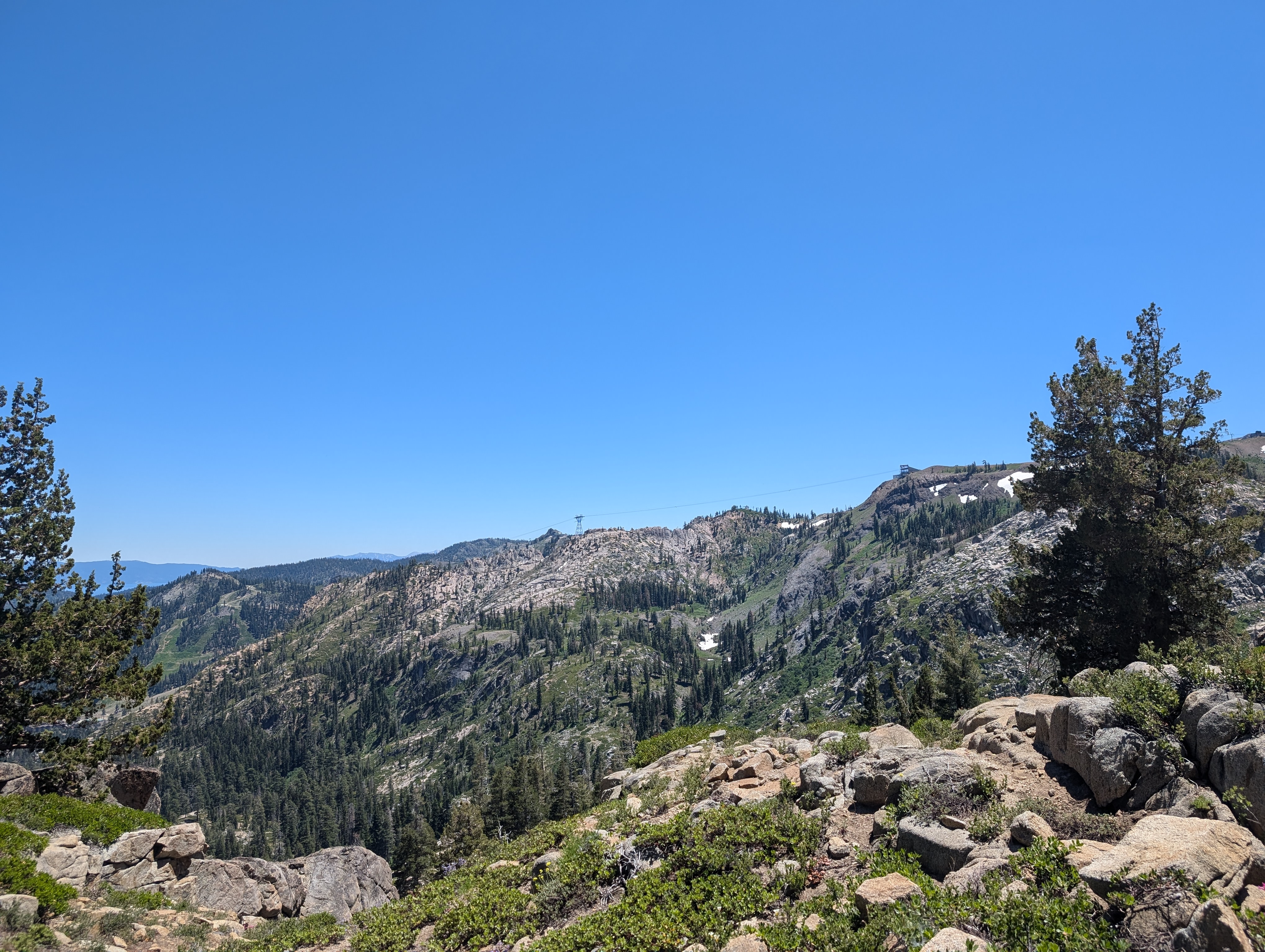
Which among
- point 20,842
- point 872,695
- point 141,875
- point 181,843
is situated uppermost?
point 20,842

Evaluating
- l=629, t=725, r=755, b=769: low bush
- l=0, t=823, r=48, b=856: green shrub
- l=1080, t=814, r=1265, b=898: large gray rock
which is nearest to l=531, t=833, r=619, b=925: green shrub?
l=1080, t=814, r=1265, b=898: large gray rock

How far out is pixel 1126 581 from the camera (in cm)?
2694

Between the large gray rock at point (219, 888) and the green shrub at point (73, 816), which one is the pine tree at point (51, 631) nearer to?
the green shrub at point (73, 816)

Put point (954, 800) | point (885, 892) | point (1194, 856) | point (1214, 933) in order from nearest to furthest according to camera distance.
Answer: point (1214, 933)
point (1194, 856)
point (885, 892)
point (954, 800)

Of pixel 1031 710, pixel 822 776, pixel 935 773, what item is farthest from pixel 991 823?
pixel 1031 710

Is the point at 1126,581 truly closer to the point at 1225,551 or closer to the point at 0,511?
the point at 1225,551

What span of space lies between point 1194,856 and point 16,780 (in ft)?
130

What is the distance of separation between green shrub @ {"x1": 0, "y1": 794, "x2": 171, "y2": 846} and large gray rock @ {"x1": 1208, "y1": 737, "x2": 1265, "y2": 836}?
3182 centimetres

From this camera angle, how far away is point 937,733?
64.4ft

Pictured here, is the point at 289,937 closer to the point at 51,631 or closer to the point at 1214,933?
the point at 1214,933

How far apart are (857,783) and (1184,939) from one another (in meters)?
8.34

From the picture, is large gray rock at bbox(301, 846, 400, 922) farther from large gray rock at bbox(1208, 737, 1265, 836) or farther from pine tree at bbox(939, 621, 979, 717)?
pine tree at bbox(939, 621, 979, 717)

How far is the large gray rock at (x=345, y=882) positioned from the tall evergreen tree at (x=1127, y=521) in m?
35.1

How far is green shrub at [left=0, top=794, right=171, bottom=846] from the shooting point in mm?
20344
